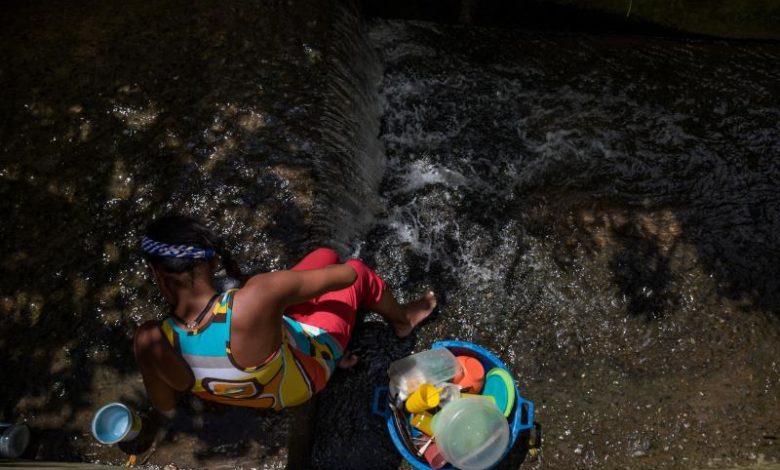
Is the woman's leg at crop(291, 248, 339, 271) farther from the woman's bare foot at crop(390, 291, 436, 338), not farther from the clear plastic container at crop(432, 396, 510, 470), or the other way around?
the clear plastic container at crop(432, 396, 510, 470)

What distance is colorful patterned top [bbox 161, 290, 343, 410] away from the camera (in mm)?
2115

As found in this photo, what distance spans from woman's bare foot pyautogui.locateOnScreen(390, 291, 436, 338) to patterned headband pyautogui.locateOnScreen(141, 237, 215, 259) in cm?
154

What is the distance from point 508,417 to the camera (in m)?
2.94

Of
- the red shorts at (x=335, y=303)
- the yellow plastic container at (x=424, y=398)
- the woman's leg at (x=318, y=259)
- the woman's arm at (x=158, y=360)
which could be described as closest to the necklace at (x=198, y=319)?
the woman's arm at (x=158, y=360)

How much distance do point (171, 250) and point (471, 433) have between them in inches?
66.0

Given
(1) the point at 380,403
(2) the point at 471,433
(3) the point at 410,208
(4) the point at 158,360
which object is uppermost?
(4) the point at 158,360

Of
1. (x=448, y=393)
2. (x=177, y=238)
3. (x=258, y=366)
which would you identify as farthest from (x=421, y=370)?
(x=177, y=238)

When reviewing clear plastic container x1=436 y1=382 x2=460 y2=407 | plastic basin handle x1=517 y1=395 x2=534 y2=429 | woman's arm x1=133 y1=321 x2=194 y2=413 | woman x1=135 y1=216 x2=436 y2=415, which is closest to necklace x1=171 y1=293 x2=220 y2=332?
woman x1=135 y1=216 x2=436 y2=415

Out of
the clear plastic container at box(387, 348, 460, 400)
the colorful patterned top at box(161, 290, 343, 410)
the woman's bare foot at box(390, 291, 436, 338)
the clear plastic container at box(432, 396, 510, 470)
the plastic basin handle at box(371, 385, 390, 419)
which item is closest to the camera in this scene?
the colorful patterned top at box(161, 290, 343, 410)

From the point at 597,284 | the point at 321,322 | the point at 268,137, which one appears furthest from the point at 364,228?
the point at 597,284

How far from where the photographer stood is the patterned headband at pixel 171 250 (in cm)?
200

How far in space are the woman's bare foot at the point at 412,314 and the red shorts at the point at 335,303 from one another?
0.90ft

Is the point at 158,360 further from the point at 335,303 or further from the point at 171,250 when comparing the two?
the point at 335,303

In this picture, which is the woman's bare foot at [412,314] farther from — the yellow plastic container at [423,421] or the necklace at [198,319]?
the necklace at [198,319]
